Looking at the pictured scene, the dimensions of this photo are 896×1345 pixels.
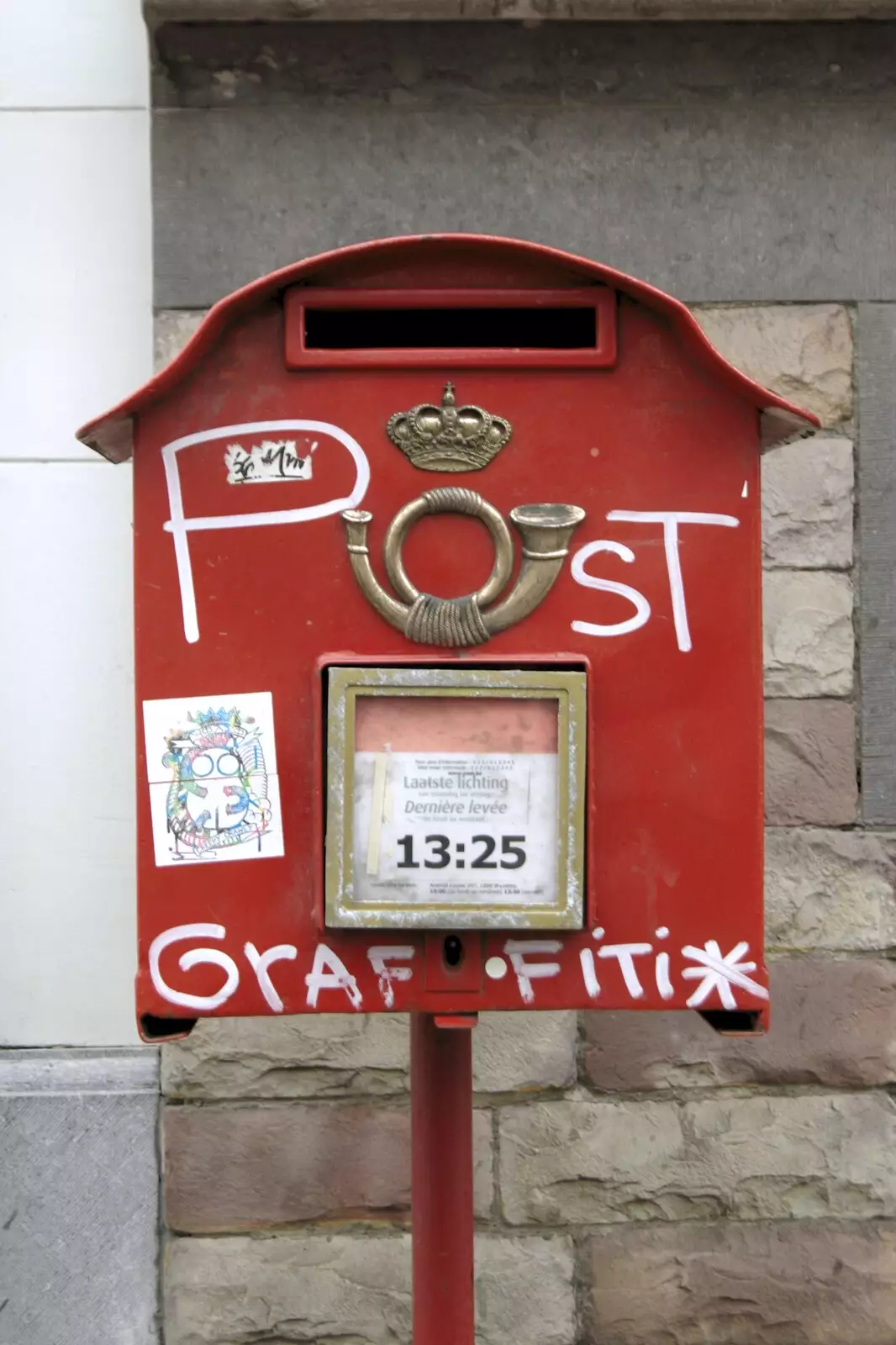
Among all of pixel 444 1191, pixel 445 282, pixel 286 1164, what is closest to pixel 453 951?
pixel 444 1191

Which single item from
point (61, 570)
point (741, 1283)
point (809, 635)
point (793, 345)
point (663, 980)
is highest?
point (793, 345)

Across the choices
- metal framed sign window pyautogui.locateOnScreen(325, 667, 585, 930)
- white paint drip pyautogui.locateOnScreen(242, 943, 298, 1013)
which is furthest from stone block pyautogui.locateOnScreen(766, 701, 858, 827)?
white paint drip pyautogui.locateOnScreen(242, 943, 298, 1013)

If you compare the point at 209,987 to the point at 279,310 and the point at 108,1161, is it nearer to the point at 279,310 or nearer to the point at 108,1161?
the point at 279,310

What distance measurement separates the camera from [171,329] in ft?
7.86

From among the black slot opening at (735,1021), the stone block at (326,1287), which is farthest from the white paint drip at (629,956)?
→ the stone block at (326,1287)

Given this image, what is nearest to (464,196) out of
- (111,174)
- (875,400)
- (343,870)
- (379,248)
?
(111,174)

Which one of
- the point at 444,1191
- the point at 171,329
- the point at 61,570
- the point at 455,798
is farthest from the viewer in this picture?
the point at 61,570

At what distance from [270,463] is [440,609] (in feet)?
0.85

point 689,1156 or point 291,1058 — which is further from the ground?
point 291,1058

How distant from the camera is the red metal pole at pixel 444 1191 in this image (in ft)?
5.30

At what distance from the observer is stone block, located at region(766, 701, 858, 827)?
2436mm

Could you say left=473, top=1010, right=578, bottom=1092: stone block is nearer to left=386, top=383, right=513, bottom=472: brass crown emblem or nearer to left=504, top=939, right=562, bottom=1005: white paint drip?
left=504, top=939, right=562, bottom=1005: white paint drip

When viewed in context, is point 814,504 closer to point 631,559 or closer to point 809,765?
point 809,765

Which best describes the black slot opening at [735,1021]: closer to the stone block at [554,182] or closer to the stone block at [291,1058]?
the stone block at [291,1058]
